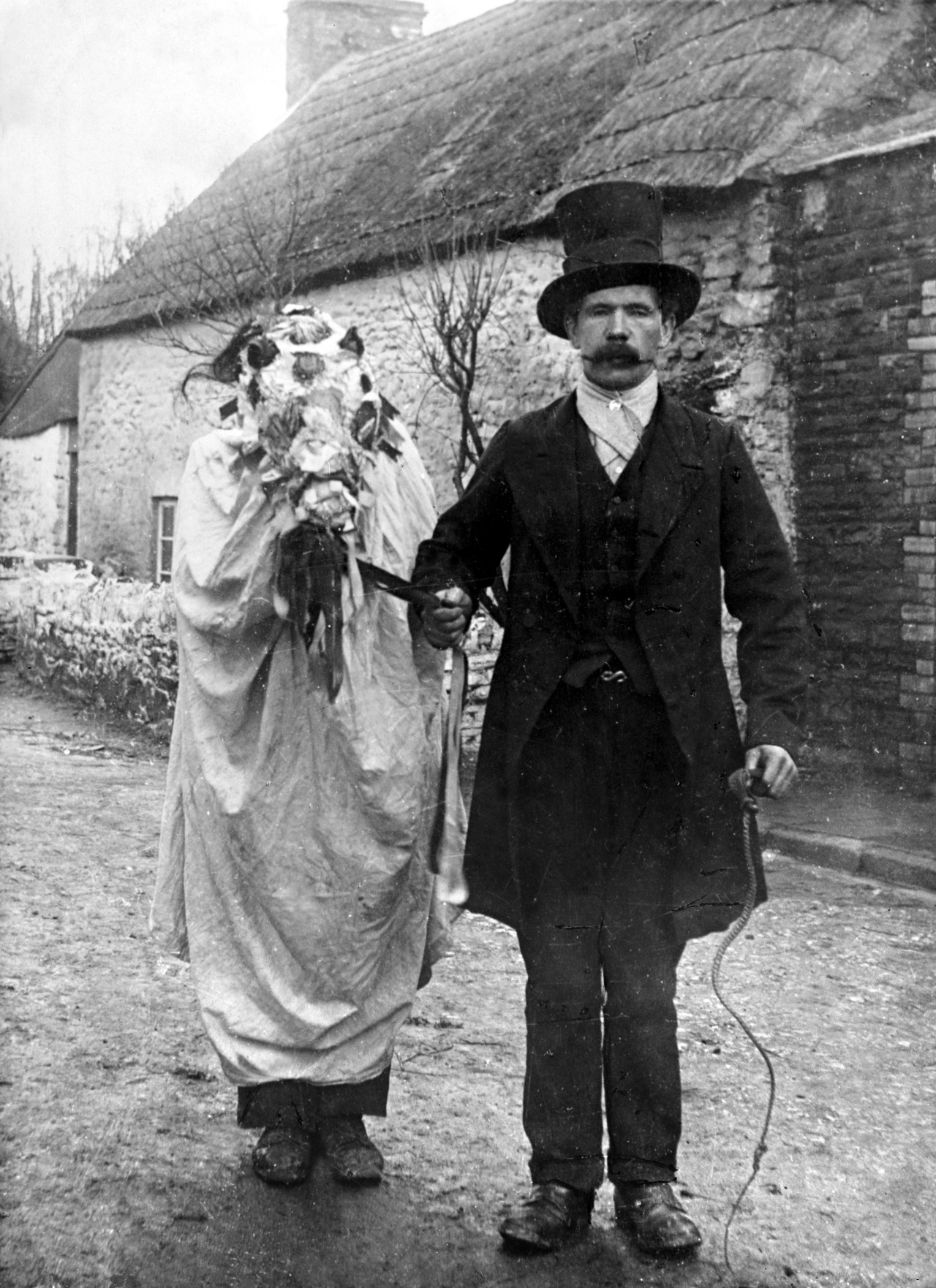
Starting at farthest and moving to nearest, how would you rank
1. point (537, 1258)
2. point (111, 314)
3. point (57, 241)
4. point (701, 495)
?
point (111, 314), point (57, 241), point (701, 495), point (537, 1258)

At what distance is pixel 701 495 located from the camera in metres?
3.05

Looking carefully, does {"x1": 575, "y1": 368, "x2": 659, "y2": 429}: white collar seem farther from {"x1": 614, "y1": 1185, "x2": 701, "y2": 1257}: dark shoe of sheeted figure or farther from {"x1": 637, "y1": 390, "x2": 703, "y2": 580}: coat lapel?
{"x1": 614, "y1": 1185, "x2": 701, "y2": 1257}: dark shoe of sheeted figure

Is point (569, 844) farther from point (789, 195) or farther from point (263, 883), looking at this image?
point (789, 195)

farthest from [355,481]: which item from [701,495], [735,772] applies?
[735,772]

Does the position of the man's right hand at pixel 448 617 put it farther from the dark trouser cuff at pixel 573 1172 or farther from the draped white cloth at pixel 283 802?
the dark trouser cuff at pixel 573 1172

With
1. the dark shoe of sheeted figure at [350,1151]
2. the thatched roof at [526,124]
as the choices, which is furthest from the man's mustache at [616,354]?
the thatched roof at [526,124]

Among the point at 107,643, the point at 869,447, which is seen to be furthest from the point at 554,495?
the point at 107,643

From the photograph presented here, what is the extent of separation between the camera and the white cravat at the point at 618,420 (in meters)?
3.06

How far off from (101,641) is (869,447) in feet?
21.4

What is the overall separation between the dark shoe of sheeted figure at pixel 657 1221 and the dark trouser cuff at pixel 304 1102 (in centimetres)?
63

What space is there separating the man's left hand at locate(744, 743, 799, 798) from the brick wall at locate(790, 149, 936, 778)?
4.95 m

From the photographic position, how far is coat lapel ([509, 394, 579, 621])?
302cm

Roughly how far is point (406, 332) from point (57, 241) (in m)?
2.79

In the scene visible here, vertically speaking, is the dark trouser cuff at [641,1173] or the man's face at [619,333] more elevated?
the man's face at [619,333]
